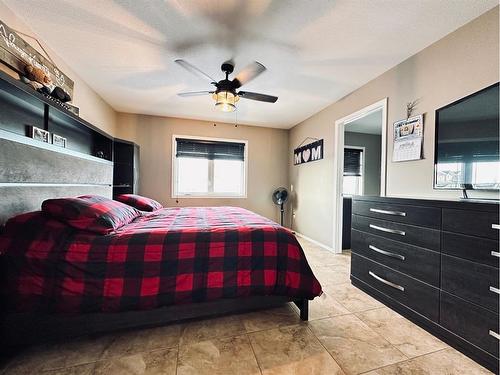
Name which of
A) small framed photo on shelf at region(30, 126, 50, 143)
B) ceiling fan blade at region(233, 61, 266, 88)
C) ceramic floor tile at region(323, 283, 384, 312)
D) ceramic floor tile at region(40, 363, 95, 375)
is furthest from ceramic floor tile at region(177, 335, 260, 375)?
ceiling fan blade at region(233, 61, 266, 88)

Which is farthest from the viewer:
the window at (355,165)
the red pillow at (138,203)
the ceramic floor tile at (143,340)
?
the window at (355,165)

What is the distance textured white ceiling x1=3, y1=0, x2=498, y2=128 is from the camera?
62.6 inches

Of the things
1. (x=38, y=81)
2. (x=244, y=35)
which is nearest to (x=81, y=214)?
(x=38, y=81)

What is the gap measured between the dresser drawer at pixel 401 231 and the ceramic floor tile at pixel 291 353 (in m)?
1.03

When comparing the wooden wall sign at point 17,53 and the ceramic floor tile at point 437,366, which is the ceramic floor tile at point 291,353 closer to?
the ceramic floor tile at point 437,366

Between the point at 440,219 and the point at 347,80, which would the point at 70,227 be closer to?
the point at 440,219

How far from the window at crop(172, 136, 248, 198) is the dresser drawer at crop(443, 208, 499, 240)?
3.53 m

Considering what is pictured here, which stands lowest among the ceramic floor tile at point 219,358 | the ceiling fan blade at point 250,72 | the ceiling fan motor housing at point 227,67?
the ceramic floor tile at point 219,358

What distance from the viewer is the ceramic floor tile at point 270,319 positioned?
4.99 ft

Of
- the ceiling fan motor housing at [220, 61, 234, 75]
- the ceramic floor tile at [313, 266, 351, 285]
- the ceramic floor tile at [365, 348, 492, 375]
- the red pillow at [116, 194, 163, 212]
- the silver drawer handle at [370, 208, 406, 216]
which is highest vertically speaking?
the ceiling fan motor housing at [220, 61, 234, 75]

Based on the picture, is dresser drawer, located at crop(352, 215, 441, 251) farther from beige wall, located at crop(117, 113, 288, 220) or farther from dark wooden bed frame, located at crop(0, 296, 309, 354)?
beige wall, located at crop(117, 113, 288, 220)

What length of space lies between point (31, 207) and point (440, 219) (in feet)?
9.47

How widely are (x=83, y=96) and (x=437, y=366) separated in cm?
428

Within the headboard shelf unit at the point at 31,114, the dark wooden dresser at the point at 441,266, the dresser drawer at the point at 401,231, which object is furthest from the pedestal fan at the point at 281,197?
the headboard shelf unit at the point at 31,114
